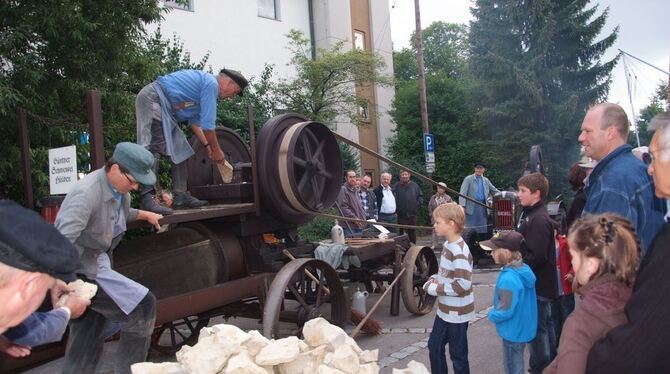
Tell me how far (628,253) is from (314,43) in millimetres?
18681

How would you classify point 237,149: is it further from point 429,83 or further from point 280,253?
point 429,83

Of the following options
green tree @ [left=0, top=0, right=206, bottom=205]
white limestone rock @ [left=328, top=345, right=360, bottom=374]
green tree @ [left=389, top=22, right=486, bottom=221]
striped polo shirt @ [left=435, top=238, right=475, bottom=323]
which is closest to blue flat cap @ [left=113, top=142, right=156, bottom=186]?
white limestone rock @ [left=328, top=345, right=360, bottom=374]

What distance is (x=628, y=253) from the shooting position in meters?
1.98

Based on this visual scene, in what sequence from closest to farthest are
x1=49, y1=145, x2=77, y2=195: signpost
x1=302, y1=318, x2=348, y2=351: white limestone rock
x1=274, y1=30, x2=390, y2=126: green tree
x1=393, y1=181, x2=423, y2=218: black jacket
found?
x1=302, y1=318, x2=348, y2=351: white limestone rock → x1=49, y1=145, x2=77, y2=195: signpost → x1=393, y1=181, x2=423, y2=218: black jacket → x1=274, y1=30, x2=390, y2=126: green tree

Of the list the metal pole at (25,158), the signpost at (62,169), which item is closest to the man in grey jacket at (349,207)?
the signpost at (62,169)

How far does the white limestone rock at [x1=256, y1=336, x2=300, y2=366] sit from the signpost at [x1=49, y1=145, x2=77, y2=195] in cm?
217

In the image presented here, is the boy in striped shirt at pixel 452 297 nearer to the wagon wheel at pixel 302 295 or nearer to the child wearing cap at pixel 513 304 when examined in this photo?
the child wearing cap at pixel 513 304

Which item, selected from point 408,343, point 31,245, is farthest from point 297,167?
point 31,245

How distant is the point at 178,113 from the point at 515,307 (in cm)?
297

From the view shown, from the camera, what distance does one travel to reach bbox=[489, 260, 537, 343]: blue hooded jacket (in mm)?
3559

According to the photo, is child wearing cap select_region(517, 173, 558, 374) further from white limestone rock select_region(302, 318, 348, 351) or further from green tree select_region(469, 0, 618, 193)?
green tree select_region(469, 0, 618, 193)

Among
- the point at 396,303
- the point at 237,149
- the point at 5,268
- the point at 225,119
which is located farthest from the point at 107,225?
the point at 225,119

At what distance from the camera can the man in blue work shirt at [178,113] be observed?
439 centimetres

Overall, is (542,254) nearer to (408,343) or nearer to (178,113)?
(408,343)
